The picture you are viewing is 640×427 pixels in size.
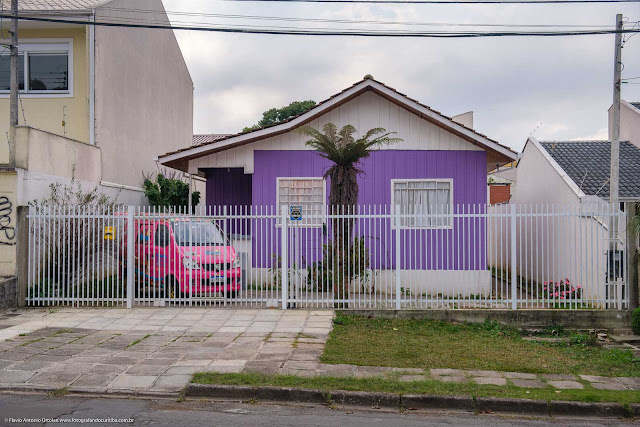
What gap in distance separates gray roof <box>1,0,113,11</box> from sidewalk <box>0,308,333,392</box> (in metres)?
8.53

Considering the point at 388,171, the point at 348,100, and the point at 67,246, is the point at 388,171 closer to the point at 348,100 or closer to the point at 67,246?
the point at 348,100

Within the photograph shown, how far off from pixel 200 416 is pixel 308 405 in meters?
1.21

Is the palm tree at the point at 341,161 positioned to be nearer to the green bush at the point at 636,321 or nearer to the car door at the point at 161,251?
the car door at the point at 161,251

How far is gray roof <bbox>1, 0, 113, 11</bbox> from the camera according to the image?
15.7 m

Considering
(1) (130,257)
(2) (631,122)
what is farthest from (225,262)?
(2) (631,122)

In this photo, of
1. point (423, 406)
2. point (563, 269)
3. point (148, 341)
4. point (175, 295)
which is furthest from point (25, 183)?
point (563, 269)

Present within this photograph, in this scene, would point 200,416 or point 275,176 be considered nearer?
point 200,416

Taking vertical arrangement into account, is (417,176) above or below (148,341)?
above

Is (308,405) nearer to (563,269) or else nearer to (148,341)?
(148,341)

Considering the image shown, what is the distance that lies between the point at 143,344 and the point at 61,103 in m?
10.2

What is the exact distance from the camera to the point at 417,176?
47.4 ft

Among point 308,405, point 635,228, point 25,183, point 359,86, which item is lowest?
point 308,405

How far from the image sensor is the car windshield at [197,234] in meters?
11.9

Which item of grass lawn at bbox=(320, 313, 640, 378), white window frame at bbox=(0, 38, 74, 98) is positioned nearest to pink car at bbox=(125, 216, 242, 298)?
grass lawn at bbox=(320, 313, 640, 378)
